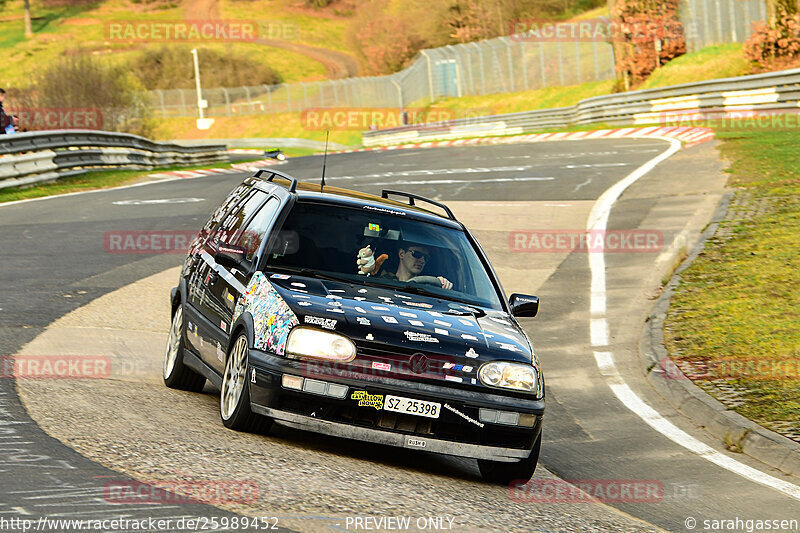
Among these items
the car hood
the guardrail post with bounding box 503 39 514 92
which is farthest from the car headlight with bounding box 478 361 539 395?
the guardrail post with bounding box 503 39 514 92

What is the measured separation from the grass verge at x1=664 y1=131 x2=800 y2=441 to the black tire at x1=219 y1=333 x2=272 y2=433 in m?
3.91

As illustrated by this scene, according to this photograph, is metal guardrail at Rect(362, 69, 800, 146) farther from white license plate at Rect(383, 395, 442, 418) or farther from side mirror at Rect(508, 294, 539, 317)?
white license plate at Rect(383, 395, 442, 418)

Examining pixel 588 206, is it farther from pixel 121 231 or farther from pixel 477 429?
pixel 477 429

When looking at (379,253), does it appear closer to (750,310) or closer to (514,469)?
(514,469)

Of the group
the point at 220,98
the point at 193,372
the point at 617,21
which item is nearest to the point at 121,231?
the point at 193,372

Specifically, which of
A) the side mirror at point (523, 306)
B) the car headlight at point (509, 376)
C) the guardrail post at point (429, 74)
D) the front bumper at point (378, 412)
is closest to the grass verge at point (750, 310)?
the side mirror at point (523, 306)

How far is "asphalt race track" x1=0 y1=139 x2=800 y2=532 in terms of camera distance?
536cm

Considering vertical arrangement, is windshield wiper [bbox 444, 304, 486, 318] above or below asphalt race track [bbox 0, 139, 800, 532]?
above

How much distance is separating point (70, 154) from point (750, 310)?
1960cm

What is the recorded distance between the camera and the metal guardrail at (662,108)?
31.6 metres

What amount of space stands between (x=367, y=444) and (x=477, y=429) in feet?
3.56

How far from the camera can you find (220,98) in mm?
93188

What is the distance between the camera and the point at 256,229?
7938 millimetres

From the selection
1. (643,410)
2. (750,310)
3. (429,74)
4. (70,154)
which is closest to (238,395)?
(643,410)
